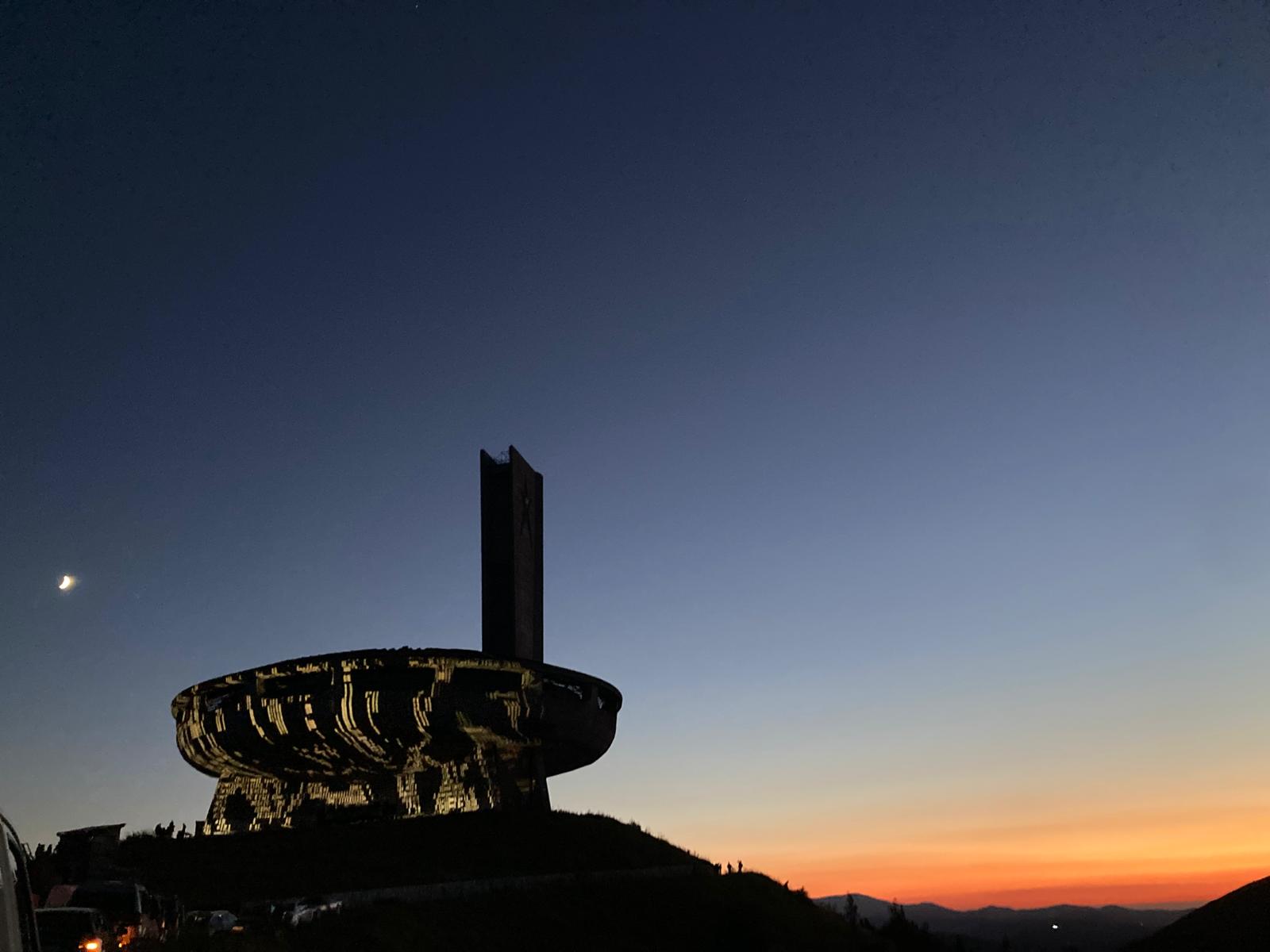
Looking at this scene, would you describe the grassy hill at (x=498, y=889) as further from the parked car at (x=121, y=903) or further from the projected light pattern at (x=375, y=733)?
the projected light pattern at (x=375, y=733)

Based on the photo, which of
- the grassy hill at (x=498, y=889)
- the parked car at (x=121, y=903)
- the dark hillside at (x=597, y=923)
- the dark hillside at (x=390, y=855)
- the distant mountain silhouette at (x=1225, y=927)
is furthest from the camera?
the dark hillside at (x=390, y=855)

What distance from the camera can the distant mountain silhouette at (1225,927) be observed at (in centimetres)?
2500

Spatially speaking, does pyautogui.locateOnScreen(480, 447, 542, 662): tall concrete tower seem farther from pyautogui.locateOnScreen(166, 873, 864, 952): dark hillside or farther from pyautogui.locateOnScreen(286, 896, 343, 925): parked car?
pyautogui.locateOnScreen(286, 896, 343, 925): parked car

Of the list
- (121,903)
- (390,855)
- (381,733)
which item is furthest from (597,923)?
(381,733)

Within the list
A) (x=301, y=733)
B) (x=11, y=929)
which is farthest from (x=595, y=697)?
(x=11, y=929)

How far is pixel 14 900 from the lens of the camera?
11742 millimetres

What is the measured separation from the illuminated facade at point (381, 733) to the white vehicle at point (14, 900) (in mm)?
61979

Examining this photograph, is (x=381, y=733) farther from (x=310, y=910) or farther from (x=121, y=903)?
(x=121, y=903)

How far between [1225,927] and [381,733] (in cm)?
5735

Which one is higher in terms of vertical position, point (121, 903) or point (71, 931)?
point (121, 903)

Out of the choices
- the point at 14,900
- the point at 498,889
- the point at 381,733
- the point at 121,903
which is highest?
the point at 381,733

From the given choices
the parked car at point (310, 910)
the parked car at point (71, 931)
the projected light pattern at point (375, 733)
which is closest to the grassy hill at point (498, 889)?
the parked car at point (310, 910)

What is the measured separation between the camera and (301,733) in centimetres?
7475

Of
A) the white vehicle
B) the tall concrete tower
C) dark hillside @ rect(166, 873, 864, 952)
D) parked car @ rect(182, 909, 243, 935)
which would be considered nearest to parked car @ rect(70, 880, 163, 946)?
parked car @ rect(182, 909, 243, 935)
